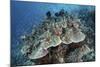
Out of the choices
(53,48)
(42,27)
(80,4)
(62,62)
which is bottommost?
(62,62)

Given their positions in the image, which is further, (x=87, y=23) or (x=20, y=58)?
(x=87, y=23)

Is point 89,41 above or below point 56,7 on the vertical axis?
below

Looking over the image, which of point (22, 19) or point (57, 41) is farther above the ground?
point (22, 19)

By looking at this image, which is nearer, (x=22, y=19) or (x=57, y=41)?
(x=22, y=19)

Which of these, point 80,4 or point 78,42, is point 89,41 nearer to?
point 78,42
